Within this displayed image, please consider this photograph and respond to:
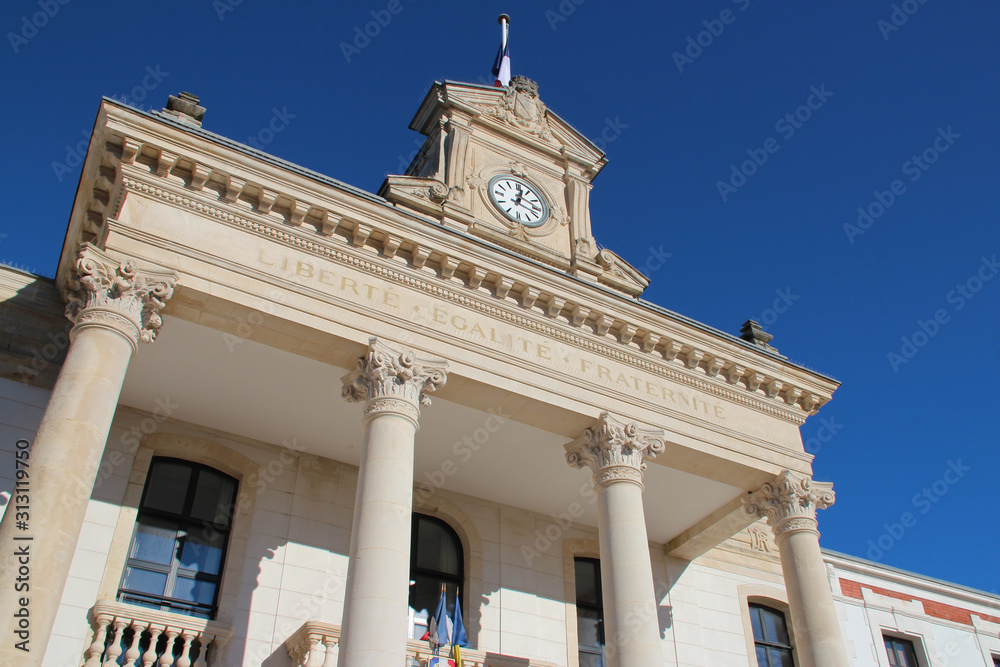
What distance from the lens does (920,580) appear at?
23141 mm

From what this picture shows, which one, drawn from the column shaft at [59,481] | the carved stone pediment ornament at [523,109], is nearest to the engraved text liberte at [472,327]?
the column shaft at [59,481]

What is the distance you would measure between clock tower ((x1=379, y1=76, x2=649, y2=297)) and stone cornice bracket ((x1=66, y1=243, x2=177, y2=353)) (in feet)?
21.7

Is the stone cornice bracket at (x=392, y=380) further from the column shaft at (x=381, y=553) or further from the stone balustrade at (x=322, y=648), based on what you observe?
the stone balustrade at (x=322, y=648)

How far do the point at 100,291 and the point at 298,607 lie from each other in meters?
6.54

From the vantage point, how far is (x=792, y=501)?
16.6m

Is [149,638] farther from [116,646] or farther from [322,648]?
[322,648]

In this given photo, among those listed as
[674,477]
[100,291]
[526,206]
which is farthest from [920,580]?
A: [100,291]

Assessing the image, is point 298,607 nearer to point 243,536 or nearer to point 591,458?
point 243,536

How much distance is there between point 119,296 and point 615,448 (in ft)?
27.6

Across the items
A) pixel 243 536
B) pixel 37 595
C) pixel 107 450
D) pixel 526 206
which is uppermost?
pixel 526 206

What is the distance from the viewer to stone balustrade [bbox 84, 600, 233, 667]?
1254 cm

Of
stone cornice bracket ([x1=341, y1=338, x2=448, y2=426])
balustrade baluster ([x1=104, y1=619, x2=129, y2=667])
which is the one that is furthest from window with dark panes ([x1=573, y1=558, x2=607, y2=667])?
balustrade baluster ([x1=104, y1=619, x2=129, y2=667])

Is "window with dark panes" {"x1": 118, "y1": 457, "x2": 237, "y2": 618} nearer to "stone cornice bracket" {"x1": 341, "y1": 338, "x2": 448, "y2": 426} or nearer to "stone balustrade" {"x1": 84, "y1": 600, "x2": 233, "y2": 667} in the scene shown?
"stone balustrade" {"x1": 84, "y1": 600, "x2": 233, "y2": 667}

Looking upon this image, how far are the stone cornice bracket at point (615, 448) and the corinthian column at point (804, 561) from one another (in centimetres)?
305
